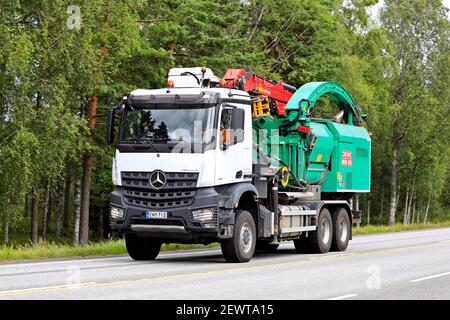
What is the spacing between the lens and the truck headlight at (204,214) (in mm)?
17031

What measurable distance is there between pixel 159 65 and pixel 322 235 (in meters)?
16.1

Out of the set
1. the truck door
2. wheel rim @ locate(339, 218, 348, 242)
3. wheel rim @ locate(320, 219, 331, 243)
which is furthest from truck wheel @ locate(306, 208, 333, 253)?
the truck door

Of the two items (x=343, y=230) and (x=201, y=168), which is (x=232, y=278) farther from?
(x=343, y=230)

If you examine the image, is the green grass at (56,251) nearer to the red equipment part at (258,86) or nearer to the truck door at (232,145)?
the truck door at (232,145)

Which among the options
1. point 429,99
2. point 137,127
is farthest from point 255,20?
point 137,127

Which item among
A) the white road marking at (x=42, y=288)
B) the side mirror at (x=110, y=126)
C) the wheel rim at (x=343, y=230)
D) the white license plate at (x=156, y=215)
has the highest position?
the side mirror at (x=110, y=126)

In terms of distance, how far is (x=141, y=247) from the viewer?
18.9m

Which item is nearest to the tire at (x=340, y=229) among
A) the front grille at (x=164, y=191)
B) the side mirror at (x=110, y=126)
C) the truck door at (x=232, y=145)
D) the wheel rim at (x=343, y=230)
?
the wheel rim at (x=343, y=230)

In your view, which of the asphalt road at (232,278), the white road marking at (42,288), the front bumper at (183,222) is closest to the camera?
the white road marking at (42,288)

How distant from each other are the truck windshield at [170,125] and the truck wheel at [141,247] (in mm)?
2385

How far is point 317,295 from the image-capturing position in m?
11.9

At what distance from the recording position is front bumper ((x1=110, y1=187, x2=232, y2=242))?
55.9 ft

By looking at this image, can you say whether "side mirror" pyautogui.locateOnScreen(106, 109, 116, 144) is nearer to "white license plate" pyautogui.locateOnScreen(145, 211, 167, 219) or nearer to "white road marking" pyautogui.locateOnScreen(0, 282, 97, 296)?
"white license plate" pyautogui.locateOnScreen(145, 211, 167, 219)

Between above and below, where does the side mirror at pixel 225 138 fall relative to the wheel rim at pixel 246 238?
above
